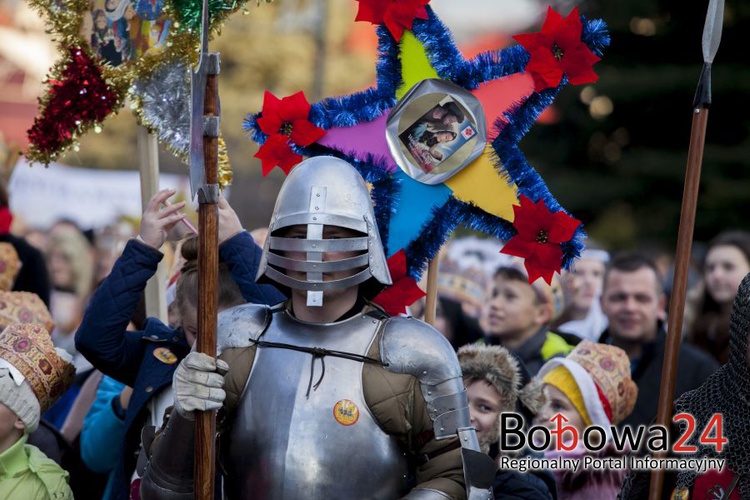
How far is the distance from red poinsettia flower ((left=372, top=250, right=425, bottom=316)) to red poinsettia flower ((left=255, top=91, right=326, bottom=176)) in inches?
21.5

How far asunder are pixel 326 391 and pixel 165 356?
1042 millimetres

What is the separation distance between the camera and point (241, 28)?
28766mm

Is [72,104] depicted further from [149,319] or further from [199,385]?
[199,385]

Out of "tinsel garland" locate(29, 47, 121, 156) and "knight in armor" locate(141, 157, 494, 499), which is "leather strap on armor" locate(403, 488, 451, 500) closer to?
"knight in armor" locate(141, 157, 494, 499)

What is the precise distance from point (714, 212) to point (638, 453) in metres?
15.8

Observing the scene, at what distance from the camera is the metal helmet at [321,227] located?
13.1 feet

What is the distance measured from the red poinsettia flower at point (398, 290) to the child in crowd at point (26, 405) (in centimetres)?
137

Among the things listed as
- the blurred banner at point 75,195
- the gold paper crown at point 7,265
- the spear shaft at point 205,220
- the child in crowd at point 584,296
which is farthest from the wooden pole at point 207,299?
the blurred banner at point 75,195

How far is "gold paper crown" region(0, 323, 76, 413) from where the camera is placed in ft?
15.7

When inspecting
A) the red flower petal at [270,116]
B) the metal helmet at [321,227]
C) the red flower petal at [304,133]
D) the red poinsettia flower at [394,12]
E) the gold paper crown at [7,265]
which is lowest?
the gold paper crown at [7,265]

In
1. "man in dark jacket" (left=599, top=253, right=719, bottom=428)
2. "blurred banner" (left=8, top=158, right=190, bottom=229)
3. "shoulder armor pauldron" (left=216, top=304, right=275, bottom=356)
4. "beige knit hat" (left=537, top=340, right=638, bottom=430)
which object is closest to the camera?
"shoulder armor pauldron" (left=216, top=304, right=275, bottom=356)

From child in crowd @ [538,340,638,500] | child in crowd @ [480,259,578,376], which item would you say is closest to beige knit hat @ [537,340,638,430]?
child in crowd @ [538,340,638,500]

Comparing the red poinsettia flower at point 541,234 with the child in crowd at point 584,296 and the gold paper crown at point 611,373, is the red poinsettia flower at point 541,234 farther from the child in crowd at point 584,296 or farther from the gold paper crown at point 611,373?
the child in crowd at point 584,296

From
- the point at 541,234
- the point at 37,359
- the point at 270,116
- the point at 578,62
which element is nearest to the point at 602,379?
the point at 541,234
